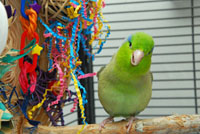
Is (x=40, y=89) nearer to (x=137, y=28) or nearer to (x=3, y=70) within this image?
(x=3, y=70)

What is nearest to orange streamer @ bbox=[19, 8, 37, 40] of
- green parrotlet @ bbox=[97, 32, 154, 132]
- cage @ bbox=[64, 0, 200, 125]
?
green parrotlet @ bbox=[97, 32, 154, 132]

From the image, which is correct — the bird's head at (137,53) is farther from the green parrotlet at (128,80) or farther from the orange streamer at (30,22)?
the orange streamer at (30,22)

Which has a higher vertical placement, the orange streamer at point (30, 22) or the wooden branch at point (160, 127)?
the orange streamer at point (30, 22)

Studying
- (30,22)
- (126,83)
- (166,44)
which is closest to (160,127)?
(126,83)

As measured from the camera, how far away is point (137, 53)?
0.55 metres

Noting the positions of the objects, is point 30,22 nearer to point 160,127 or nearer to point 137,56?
point 137,56

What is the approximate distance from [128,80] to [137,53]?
11 centimetres

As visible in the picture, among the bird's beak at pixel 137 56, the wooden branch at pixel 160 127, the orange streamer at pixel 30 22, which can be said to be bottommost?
the wooden branch at pixel 160 127

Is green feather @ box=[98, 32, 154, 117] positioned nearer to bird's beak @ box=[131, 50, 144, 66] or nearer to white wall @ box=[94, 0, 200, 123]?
bird's beak @ box=[131, 50, 144, 66]

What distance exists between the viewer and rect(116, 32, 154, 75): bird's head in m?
0.55

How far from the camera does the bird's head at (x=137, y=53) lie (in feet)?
1.81

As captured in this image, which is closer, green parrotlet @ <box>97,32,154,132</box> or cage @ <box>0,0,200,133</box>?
green parrotlet @ <box>97,32,154,132</box>

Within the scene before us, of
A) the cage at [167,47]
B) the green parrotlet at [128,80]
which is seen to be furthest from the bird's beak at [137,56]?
the cage at [167,47]

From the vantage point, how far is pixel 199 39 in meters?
1.20
